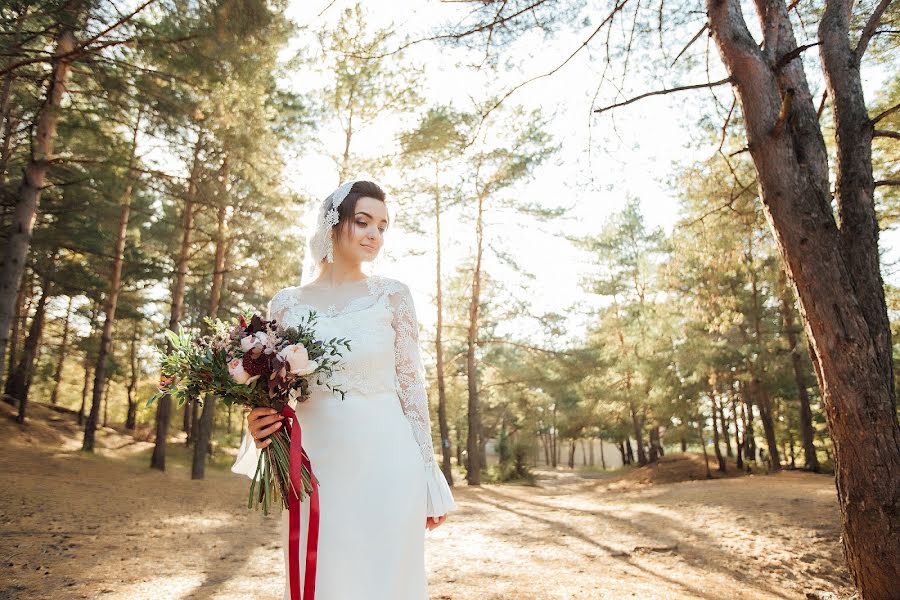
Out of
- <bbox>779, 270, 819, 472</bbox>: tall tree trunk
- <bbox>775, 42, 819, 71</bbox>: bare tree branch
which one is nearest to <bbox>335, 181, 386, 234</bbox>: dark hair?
<bbox>775, 42, 819, 71</bbox>: bare tree branch

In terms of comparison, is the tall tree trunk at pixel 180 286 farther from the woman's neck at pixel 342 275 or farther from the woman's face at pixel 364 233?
the woman's face at pixel 364 233

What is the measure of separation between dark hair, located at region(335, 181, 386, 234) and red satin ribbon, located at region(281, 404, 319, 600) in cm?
99

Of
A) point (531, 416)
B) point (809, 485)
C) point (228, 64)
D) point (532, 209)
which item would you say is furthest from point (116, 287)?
point (531, 416)

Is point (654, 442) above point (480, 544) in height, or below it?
above

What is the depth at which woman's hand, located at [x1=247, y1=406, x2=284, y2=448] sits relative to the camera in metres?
1.98

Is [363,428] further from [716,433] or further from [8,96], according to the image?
[716,433]

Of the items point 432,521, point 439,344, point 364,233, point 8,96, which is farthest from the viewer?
point 439,344

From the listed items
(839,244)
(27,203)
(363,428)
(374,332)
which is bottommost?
(363,428)

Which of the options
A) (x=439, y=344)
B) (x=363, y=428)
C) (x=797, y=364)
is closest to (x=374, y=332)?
(x=363, y=428)

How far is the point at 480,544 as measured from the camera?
699 centimetres

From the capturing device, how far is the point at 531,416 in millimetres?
28125

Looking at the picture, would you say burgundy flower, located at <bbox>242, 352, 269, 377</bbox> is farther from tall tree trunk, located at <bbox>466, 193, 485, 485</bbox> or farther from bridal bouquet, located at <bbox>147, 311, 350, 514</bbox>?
tall tree trunk, located at <bbox>466, 193, 485, 485</bbox>

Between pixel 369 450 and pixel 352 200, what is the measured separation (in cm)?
116

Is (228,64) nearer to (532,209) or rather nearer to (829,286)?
(829,286)
